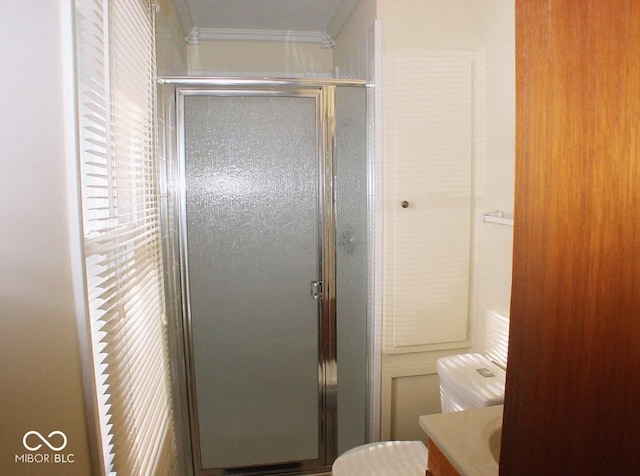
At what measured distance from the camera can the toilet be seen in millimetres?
1513

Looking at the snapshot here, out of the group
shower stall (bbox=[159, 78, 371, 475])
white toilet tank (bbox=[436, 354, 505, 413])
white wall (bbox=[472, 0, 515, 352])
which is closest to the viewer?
white toilet tank (bbox=[436, 354, 505, 413])

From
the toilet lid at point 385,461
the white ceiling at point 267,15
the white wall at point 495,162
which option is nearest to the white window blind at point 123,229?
the toilet lid at point 385,461

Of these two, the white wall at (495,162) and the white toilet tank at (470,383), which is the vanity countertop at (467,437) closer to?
the white toilet tank at (470,383)

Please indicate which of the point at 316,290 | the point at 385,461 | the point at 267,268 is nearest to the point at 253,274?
the point at 267,268

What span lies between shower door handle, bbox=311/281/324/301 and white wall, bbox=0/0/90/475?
138cm

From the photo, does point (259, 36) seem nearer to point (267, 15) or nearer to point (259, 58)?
point (259, 58)

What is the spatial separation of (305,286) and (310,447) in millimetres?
858

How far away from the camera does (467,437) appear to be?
1.15m

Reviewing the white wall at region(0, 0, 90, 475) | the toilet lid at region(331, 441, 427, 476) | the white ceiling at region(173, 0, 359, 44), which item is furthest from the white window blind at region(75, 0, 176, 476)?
the white ceiling at region(173, 0, 359, 44)

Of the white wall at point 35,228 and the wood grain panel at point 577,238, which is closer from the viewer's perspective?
the wood grain panel at point 577,238

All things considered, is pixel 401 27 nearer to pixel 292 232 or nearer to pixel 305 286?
pixel 292 232

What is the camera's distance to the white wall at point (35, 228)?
31.5 inches

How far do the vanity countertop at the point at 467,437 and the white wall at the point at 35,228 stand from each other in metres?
0.88

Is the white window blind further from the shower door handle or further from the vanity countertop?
the vanity countertop
